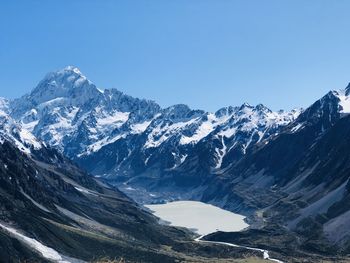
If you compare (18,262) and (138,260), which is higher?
(138,260)

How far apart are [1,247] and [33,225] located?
3664cm

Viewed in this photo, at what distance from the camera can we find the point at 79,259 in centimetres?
17312

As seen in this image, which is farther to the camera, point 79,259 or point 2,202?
point 2,202

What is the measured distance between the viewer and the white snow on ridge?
535ft

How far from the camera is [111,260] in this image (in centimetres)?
18662

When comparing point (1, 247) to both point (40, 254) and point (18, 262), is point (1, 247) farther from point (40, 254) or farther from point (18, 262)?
point (40, 254)

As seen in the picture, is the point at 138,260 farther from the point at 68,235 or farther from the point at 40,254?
the point at 40,254

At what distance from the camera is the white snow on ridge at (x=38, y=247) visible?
163m

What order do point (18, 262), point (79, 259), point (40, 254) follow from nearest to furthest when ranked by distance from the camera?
point (18, 262) < point (40, 254) < point (79, 259)

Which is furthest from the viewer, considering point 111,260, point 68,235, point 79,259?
point 68,235

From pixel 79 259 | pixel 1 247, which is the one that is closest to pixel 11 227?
pixel 79 259

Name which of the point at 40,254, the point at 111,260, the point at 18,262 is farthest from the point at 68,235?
the point at 18,262

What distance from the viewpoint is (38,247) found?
167 m

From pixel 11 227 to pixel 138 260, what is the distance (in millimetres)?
40335
